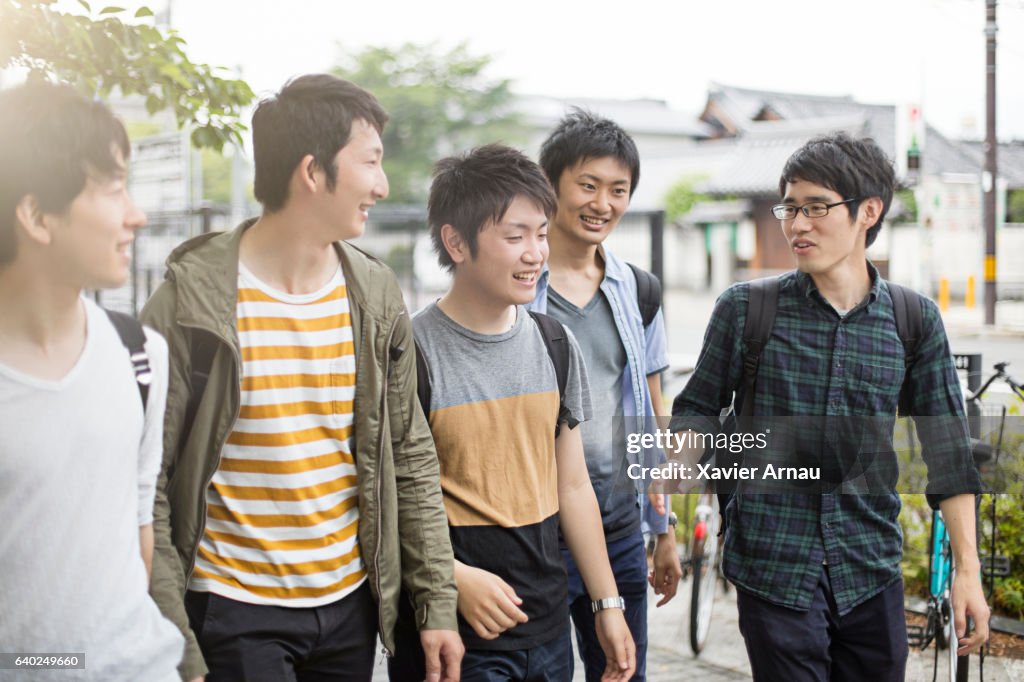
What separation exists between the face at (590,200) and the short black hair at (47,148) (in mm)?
1749

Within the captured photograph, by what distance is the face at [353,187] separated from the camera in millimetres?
2047

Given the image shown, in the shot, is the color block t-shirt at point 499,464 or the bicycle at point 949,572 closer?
the color block t-shirt at point 499,464

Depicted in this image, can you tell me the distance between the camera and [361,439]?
2.08 meters

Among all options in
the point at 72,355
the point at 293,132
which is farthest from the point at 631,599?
the point at 72,355

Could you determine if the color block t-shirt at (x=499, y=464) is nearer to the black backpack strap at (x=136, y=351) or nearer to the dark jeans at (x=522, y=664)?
the dark jeans at (x=522, y=664)

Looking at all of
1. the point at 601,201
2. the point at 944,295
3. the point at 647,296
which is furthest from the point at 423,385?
the point at 944,295

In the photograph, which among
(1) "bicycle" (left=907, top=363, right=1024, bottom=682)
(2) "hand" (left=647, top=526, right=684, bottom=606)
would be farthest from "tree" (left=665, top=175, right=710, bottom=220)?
(2) "hand" (left=647, top=526, right=684, bottom=606)

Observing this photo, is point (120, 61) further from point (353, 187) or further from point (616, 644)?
point (616, 644)

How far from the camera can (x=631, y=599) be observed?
304cm

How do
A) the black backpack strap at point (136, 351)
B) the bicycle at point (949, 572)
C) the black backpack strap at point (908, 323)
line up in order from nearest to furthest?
1. the black backpack strap at point (136, 351)
2. the black backpack strap at point (908, 323)
3. the bicycle at point (949, 572)

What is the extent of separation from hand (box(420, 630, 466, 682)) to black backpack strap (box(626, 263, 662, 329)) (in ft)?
4.83

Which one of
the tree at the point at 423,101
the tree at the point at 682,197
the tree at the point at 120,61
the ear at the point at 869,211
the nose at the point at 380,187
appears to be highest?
the tree at the point at 423,101

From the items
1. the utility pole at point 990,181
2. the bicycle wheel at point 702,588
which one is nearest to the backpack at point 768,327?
the bicycle wheel at point 702,588

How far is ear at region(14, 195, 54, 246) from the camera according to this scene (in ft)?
5.02
